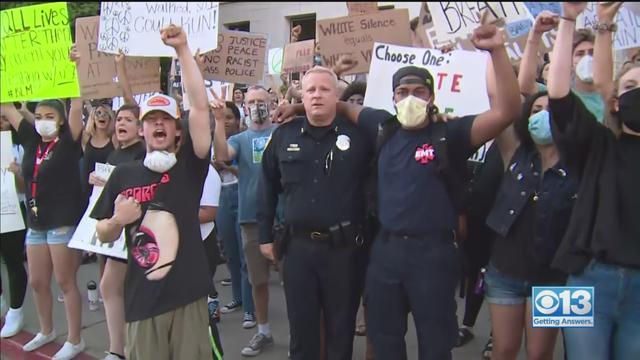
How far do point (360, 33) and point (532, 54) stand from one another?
2016 millimetres

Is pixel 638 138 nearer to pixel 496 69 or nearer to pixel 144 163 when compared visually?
pixel 496 69

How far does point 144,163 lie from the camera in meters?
3.08

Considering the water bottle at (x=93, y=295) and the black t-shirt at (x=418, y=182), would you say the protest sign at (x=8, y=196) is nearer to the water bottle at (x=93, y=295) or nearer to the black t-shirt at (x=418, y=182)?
the water bottle at (x=93, y=295)

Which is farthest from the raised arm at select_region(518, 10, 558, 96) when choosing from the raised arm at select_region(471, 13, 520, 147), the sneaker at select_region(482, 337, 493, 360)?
the sneaker at select_region(482, 337, 493, 360)

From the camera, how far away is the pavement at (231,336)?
439 centimetres

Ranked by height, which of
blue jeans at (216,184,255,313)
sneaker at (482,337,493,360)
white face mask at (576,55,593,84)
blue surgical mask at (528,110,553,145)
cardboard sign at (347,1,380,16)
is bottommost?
sneaker at (482,337,493,360)

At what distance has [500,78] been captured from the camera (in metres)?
2.79

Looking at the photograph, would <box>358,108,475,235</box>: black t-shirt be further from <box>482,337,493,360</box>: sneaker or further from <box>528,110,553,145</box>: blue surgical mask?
<box>482,337,493,360</box>: sneaker

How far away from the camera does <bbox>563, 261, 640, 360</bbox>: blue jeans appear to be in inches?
96.0

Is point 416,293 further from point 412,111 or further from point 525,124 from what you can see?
point 525,124

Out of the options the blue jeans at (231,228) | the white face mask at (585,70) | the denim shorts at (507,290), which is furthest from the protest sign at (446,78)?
the blue jeans at (231,228)

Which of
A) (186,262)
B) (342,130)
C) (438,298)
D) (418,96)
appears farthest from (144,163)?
(438,298)

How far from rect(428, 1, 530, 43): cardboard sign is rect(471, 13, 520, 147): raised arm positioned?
193 centimetres

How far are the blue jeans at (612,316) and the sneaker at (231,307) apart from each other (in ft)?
11.7
